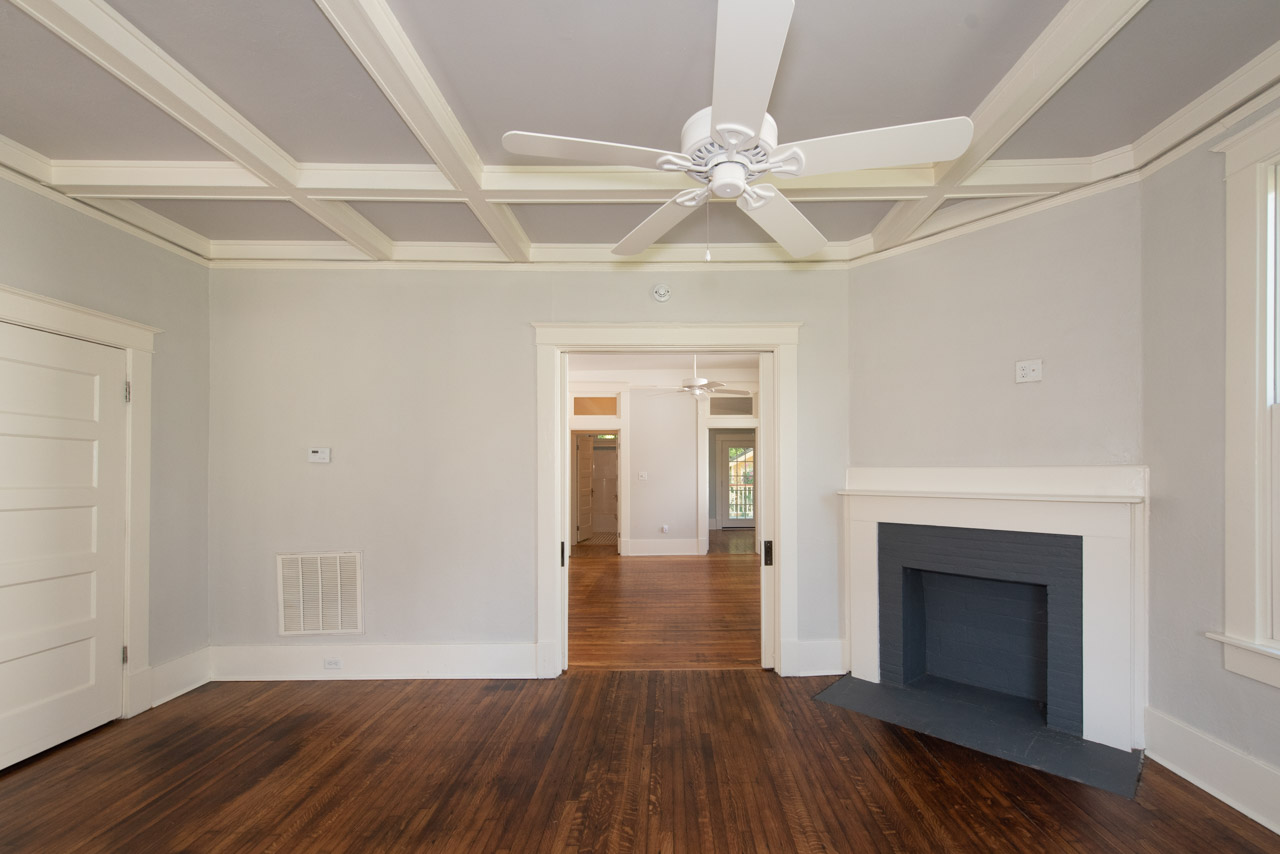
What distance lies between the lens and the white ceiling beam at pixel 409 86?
69.7 inches

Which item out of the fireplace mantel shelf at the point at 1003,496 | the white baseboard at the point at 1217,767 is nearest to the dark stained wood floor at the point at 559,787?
the white baseboard at the point at 1217,767

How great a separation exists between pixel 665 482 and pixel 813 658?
4917 mm

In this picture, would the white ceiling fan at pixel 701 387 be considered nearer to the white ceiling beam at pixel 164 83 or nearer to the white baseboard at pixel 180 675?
the white ceiling beam at pixel 164 83

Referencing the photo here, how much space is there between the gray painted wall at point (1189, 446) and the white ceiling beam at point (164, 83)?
3.96 m

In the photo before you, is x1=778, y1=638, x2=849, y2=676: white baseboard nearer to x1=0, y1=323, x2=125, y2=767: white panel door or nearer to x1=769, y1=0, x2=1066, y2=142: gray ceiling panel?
x1=769, y1=0, x2=1066, y2=142: gray ceiling panel

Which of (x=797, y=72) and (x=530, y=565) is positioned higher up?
(x=797, y=72)

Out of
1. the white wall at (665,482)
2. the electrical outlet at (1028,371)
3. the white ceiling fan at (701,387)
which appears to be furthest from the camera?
the white wall at (665,482)

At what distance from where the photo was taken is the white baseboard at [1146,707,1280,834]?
2105mm

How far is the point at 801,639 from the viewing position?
12.1ft

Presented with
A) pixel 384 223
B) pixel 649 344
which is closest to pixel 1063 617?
pixel 649 344

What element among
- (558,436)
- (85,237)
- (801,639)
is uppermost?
(85,237)

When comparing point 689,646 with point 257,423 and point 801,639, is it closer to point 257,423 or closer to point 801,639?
point 801,639

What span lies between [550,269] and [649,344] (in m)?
0.81

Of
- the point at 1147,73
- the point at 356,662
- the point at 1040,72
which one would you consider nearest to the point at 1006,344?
the point at 1147,73
